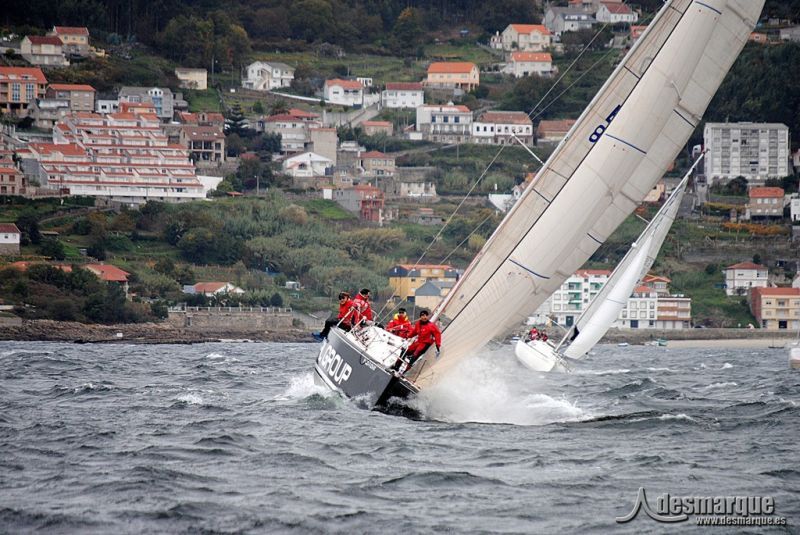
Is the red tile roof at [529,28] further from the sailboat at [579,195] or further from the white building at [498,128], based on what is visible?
the sailboat at [579,195]

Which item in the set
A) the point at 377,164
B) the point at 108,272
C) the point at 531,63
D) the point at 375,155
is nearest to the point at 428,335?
the point at 108,272

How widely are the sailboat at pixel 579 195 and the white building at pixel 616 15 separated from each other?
131m

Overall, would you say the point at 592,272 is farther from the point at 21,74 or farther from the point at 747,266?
the point at 21,74

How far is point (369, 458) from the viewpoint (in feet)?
46.8

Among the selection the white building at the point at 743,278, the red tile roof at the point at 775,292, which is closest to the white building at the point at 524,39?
the white building at the point at 743,278

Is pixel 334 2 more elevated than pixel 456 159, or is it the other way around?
pixel 334 2

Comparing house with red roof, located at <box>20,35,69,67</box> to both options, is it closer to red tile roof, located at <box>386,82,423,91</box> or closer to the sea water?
red tile roof, located at <box>386,82,423,91</box>

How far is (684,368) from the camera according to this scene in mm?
39500

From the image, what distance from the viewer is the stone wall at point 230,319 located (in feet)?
230

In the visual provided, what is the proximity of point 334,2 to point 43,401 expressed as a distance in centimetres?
14362

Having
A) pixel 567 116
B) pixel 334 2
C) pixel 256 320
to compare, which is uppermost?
pixel 334 2

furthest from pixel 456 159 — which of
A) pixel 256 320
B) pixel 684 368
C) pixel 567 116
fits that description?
pixel 684 368

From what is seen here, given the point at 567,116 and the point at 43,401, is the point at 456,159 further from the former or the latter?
the point at 43,401

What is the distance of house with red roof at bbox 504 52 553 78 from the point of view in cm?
14050
